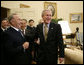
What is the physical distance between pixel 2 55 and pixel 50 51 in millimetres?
688

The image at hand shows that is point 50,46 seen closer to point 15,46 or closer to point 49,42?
point 49,42

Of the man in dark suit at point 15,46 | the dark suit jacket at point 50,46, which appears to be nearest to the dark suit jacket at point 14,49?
the man in dark suit at point 15,46

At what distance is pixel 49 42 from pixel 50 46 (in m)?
0.06

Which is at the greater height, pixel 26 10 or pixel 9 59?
pixel 26 10

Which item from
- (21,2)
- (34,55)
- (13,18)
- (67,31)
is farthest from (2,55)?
(21,2)

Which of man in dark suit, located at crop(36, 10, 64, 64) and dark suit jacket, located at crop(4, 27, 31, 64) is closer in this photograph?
dark suit jacket, located at crop(4, 27, 31, 64)

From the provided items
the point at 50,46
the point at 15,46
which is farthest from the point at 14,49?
the point at 50,46

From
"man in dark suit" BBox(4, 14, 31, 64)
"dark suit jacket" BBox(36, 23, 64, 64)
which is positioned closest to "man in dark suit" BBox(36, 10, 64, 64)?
"dark suit jacket" BBox(36, 23, 64, 64)

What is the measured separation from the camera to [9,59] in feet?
7.09

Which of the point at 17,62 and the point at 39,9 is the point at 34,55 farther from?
the point at 39,9

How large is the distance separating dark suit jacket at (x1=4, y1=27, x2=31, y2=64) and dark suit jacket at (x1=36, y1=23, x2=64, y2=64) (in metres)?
0.26

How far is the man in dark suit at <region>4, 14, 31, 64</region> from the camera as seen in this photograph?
6.92ft

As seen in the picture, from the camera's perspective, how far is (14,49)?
2.11 m

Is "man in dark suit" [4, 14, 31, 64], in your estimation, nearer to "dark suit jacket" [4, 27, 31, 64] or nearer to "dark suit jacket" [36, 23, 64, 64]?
"dark suit jacket" [4, 27, 31, 64]
